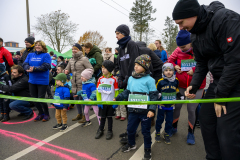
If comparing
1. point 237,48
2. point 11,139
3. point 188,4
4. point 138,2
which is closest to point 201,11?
point 188,4

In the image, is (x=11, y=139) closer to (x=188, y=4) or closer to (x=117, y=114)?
(x=117, y=114)

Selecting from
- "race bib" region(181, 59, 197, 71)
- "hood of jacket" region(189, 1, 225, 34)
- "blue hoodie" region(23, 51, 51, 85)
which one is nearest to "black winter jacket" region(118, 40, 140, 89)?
"race bib" region(181, 59, 197, 71)

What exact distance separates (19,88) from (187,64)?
4544mm

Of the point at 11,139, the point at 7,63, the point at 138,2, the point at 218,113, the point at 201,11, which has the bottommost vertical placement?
the point at 11,139

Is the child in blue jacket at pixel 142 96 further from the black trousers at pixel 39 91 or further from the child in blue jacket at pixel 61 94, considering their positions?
the black trousers at pixel 39 91

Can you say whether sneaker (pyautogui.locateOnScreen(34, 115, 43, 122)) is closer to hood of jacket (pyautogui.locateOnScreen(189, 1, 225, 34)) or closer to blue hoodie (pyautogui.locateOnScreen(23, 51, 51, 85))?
blue hoodie (pyautogui.locateOnScreen(23, 51, 51, 85))

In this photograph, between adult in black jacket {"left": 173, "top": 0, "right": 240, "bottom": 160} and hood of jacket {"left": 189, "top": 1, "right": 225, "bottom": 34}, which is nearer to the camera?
adult in black jacket {"left": 173, "top": 0, "right": 240, "bottom": 160}

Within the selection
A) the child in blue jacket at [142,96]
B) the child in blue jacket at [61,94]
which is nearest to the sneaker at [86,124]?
the child in blue jacket at [61,94]

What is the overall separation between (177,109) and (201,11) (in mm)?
2181

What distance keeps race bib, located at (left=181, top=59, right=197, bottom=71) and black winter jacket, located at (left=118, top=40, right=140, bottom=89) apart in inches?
36.5

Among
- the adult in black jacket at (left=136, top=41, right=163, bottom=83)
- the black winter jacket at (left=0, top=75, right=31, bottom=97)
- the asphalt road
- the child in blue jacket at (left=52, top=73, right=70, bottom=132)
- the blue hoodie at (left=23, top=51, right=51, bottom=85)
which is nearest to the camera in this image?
the asphalt road

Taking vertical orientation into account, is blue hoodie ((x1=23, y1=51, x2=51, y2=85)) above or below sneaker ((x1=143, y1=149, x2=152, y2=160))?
above

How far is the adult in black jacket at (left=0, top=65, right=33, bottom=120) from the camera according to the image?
4500mm

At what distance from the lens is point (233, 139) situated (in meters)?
1.48
